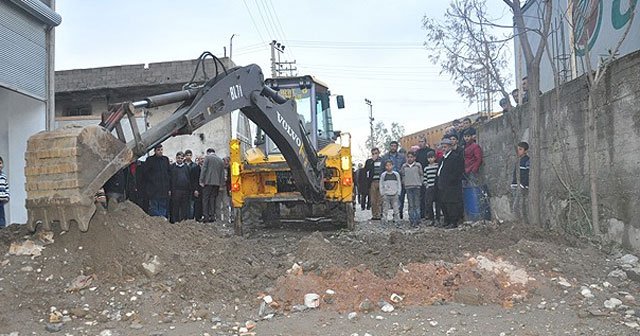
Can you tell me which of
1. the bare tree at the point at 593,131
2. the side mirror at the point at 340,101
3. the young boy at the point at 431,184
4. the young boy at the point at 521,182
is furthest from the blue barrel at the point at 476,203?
the bare tree at the point at 593,131

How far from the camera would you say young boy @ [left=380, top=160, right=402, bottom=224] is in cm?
1166

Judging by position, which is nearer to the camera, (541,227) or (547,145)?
(541,227)

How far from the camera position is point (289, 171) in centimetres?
977

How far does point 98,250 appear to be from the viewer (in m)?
5.24

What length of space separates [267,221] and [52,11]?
18.4ft

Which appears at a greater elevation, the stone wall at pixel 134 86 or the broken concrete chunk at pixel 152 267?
the stone wall at pixel 134 86

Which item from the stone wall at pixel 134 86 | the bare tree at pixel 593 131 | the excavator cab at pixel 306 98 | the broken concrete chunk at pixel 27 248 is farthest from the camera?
the stone wall at pixel 134 86

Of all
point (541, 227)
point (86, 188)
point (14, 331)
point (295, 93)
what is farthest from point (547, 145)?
point (14, 331)

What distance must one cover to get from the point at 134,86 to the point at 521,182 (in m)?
19.6

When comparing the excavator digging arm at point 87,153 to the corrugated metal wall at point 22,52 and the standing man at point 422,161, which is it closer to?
the corrugated metal wall at point 22,52

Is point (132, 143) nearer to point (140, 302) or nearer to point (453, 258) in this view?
point (140, 302)

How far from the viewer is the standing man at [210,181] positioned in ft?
38.9

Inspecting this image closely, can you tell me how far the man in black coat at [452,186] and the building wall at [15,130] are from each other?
747 centimetres

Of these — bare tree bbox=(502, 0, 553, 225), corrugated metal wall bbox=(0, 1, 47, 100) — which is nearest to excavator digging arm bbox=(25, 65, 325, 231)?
bare tree bbox=(502, 0, 553, 225)
